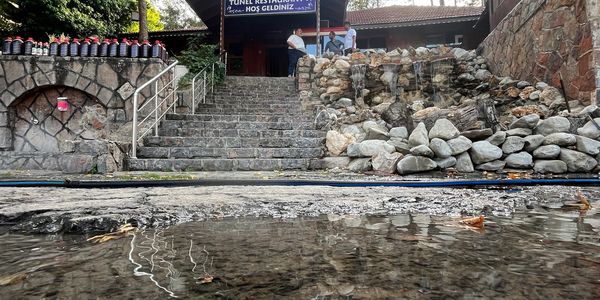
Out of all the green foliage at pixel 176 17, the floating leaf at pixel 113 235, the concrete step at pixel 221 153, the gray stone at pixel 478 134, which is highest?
the green foliage at pixel 176 17

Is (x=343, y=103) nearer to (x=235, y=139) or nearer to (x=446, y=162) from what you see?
(x=235, y=139)

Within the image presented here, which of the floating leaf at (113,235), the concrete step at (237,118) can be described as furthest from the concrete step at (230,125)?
the floating leaf at (113,235)

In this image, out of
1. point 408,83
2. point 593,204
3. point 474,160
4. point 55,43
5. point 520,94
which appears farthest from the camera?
point 408,83

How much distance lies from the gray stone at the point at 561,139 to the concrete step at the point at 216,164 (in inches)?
127

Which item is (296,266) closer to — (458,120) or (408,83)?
(458,120)

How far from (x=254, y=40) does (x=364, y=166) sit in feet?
38.4

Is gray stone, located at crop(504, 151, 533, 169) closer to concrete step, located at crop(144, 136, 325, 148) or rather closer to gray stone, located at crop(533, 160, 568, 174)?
gray stone, located at crop(533, 160, 568, 174)

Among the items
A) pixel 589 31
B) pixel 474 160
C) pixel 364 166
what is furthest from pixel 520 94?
pixel 364 166

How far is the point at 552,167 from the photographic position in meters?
4.49

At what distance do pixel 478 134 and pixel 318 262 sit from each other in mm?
4608

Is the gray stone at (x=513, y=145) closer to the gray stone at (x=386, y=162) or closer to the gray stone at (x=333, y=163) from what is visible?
the gray stone at (x=386, y=162)

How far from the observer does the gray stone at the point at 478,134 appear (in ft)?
16.5

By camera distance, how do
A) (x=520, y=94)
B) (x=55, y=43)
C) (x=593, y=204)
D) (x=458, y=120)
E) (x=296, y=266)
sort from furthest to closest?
(x=55, y=43), (x=520, y=94), (x=458, y=120), (x=593, y=204), (x=296, y=266)

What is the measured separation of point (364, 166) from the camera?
5062mm
